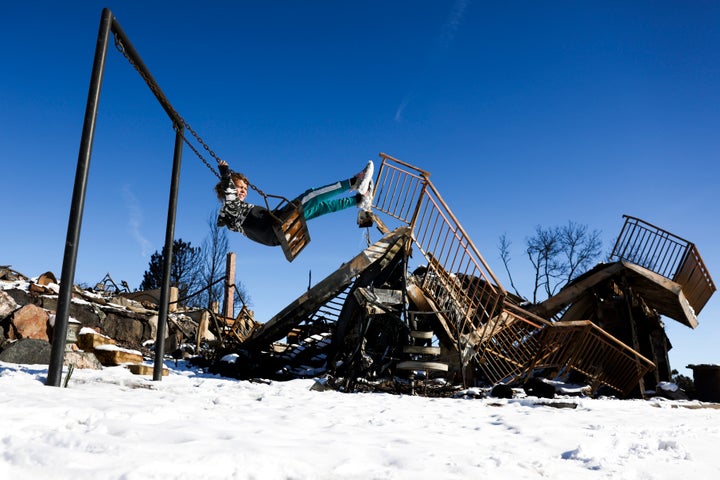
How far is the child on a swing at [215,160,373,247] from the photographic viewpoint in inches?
277

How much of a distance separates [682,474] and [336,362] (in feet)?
23.1

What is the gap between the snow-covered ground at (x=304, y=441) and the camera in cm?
227

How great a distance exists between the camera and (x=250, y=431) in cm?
310

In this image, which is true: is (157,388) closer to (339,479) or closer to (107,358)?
(107,358)

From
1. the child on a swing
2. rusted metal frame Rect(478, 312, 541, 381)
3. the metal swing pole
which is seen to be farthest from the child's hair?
rusted metal frame Rect(478, 312, 541, 381)

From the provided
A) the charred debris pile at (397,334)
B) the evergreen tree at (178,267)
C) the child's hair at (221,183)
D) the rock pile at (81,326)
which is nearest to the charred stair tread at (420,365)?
the charred debris pile at (397,334)

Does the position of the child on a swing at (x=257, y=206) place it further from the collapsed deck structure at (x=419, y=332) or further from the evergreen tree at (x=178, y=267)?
the evergreen tree at (x=178, y=267)

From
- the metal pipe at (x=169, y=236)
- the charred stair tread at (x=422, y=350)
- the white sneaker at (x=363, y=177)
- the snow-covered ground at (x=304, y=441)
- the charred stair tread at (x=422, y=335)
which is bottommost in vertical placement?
the snow-covered ground at (x=304, y=441)

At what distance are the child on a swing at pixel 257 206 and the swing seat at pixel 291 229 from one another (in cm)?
10

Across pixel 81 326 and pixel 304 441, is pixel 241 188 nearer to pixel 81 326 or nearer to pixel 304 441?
pixel 81 326

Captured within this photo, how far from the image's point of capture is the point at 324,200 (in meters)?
7.23

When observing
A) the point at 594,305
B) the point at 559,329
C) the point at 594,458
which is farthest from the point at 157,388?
the point at 594,305

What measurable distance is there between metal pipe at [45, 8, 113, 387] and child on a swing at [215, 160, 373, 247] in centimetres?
213

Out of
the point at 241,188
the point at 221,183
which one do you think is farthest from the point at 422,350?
the point at 221,183
